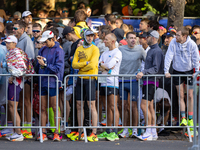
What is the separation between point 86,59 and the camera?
321 inches

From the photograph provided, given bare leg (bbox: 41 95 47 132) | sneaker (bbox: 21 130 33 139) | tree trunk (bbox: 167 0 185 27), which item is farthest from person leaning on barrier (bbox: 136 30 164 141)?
tree trunk (bbox: 167 0 185 27)

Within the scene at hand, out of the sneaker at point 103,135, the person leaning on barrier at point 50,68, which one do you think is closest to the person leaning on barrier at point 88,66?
the sneaker at point 103,135

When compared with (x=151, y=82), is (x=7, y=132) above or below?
below

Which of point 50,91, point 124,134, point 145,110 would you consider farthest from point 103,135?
point 50,91

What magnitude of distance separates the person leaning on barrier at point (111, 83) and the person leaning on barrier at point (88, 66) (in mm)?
267

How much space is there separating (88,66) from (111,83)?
62cm

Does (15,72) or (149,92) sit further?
(149,92)

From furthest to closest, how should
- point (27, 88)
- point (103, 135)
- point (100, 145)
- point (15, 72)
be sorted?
point (27, 88) < point (103, 135) < point (15, 72) < point (100, 145)

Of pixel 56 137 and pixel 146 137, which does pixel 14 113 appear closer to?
pixel 56 137

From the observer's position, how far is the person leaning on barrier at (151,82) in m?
8.29

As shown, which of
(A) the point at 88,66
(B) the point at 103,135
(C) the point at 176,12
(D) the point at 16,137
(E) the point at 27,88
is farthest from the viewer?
(C) the point at 176,12

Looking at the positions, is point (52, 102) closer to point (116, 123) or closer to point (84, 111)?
point (84, 111)

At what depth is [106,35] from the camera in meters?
8.48

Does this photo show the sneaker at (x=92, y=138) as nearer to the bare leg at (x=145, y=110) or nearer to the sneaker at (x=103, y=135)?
the sneaker at (x=103, y=135)
